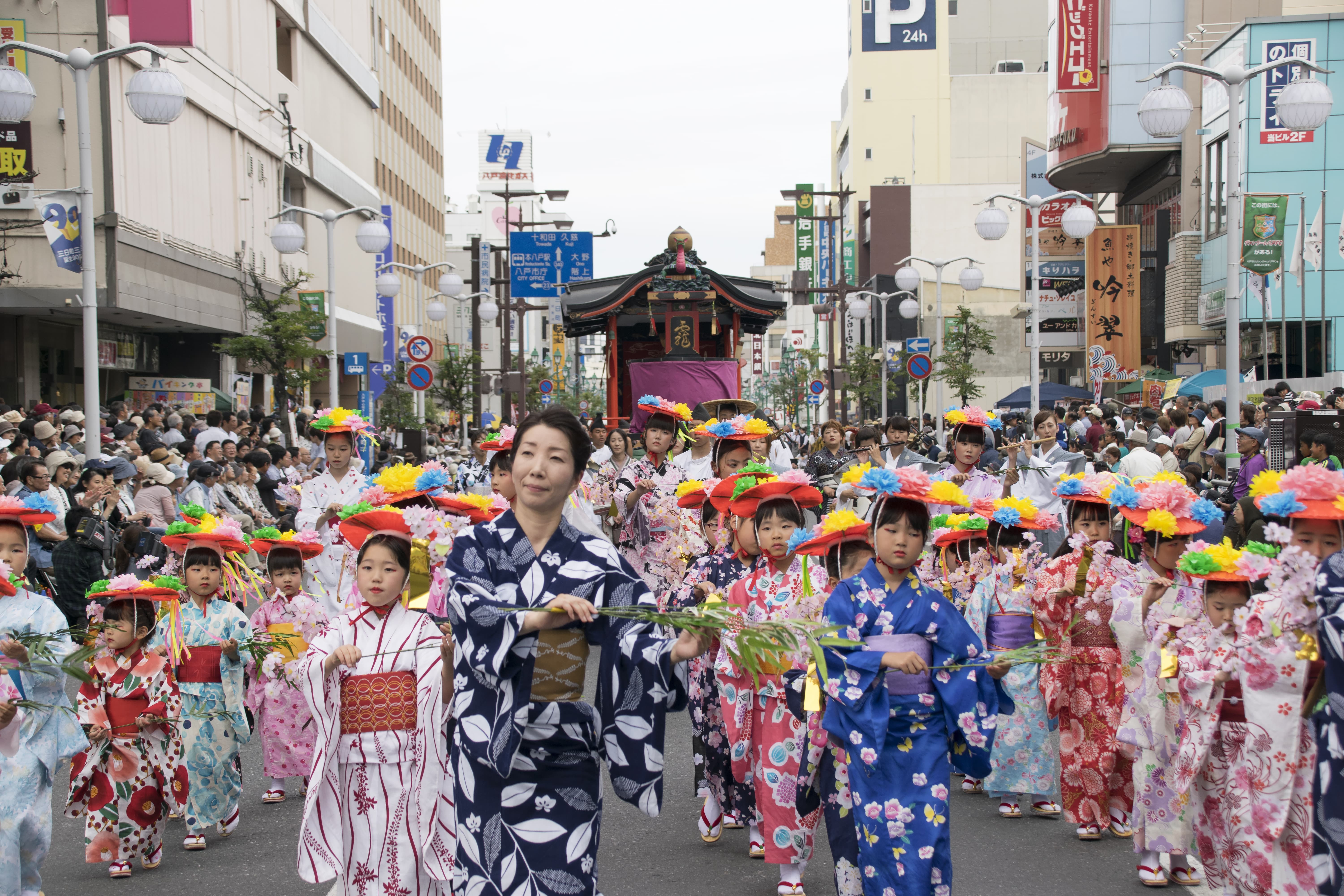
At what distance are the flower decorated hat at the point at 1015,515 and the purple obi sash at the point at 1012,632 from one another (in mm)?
496

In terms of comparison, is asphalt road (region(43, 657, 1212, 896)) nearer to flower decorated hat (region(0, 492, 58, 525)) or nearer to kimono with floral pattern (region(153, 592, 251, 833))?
kimono with floral pattern (region(153, 592, 251, 833))

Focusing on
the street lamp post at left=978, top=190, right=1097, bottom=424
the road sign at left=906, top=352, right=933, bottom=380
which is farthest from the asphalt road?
the road sign at left=906, top=352, right=933, bottom=380

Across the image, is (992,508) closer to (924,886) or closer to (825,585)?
(825,585)

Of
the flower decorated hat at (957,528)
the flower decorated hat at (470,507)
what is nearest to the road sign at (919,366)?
the flower decorated hat at (957,528)

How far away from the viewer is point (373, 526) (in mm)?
4770

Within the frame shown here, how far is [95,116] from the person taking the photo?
22.7 m

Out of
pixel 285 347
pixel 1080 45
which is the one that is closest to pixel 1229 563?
pixel 285 347

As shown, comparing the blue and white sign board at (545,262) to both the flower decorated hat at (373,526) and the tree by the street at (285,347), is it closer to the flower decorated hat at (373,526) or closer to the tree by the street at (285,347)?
A: the tree by the street at (285,347)

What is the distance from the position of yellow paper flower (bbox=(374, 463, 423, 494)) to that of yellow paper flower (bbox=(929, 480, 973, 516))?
2346 millimetres

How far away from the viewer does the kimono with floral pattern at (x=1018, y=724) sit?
6438 millimetres

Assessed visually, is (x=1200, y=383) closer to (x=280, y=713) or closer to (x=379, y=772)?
(x=280, y=713)

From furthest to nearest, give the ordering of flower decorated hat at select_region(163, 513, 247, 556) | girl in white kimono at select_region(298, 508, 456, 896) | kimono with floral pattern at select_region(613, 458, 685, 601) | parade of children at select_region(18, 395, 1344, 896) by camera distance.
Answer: kimono with floral pattern at select_region(613, 458, 685, 601) → flower decorated hat at select_region(163, 513, 247, 556) → girl in white kimono at select_region(298, 508, 456, 896) → parade of children at select_region(18, 395, 1344, 896)

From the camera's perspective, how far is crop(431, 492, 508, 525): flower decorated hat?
18.8 feet

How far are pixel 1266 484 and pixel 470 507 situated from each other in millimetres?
3281
